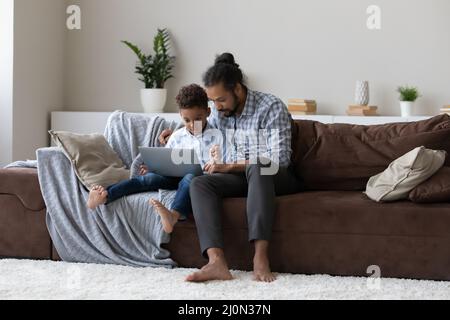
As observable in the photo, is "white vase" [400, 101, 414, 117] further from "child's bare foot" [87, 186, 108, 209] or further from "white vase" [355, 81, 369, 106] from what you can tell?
"child's bare foot" [87, 186, 108, 209]

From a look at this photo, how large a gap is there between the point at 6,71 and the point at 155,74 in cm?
113

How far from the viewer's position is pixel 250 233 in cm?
295

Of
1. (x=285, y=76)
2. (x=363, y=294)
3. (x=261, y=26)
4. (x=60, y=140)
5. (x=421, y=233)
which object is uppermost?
(x=261, y=26)

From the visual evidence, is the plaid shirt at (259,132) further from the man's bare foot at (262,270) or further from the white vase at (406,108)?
the white vase at (406,108)

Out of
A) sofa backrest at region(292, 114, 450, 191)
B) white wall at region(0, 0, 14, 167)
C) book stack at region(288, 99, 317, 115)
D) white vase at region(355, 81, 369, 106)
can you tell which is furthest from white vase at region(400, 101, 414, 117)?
white wall at region(0, 0, 14, 167)

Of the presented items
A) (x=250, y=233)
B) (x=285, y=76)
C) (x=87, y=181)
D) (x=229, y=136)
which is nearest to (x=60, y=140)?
(x=87, y=181)

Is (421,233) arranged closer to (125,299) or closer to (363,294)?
(363,294)

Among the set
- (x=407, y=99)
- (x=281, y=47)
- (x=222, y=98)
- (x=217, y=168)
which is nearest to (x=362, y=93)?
(x=407, y=99)

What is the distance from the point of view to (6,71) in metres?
4.86

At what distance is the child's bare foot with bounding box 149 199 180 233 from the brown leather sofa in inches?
3.7

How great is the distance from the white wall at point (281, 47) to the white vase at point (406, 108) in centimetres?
14

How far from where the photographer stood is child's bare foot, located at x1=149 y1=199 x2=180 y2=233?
301cm

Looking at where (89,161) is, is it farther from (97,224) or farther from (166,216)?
(166,216)
